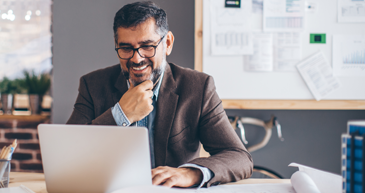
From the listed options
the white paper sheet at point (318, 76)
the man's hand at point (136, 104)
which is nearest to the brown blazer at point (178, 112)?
the man's hand at point (136, 104)

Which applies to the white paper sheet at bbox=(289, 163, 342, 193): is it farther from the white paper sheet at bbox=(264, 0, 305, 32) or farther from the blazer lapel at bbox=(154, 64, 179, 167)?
the white paper sheet at bbox=(264, 0, 305, 32)

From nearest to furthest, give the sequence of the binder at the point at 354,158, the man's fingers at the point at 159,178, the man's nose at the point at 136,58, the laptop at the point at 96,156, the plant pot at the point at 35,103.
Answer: the binder at the point at 354,158
the laptop at the point at 96,156
the man's fingers at the point at 159,178
the man's nose at the point at 136,58
the plant pot at the point at 35,103

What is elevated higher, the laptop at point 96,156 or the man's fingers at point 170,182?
the laptop at point 96,156

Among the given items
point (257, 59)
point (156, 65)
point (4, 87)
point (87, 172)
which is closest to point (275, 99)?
point (257, 59)

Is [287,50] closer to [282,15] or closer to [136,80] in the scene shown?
[282,15]

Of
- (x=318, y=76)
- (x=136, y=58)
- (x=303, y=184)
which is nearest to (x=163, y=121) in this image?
(x=136, y=58)

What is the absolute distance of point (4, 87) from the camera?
235 cm

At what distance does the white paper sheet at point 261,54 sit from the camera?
5.52 feet

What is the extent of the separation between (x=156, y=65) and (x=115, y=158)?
0.70 m

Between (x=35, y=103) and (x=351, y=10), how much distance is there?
8.36 feet

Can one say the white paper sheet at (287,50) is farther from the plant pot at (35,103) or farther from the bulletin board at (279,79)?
the plant pot at (35,103)

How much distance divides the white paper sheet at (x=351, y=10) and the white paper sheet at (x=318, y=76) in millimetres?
282

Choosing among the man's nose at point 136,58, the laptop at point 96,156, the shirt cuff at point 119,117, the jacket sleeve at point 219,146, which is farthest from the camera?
the man's nose at point 136,58

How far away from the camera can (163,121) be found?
Result: 1.19 metres
